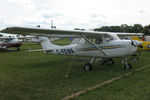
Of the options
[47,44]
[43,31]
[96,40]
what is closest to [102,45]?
[96,40]

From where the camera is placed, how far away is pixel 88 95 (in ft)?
14.4

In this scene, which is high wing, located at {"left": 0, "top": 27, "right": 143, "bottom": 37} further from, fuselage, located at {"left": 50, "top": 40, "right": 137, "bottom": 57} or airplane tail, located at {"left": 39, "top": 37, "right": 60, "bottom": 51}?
airplane tail, located at {"left": 39, "top": 37, "right": 60, "bottom": 51}

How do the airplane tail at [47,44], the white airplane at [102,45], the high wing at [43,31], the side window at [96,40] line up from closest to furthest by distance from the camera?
the high wing at [43,31], the white airplane at [102,45], the side window at [96,40], the airplane tail at [47,44]

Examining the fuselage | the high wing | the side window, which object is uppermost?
the high wing

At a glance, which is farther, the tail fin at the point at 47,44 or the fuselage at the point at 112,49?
the tail fin at the point at 47,44

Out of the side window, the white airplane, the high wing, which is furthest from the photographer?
the side window

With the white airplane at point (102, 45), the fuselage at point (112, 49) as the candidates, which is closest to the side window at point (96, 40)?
the white airplane at point (102, 45)

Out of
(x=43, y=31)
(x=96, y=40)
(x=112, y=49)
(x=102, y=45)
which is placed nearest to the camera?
(x=43, y=31)

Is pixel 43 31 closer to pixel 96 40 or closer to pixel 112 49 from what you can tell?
pixel 96 40

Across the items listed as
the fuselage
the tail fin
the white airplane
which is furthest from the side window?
the tail fin

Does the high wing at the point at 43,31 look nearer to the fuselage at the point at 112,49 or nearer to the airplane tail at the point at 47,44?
the fuselage at the point at 112,49

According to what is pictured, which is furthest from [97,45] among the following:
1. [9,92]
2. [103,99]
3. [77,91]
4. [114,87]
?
[9,92]

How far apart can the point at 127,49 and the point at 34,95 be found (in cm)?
497

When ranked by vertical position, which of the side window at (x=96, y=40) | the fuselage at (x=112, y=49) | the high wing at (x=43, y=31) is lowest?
the fuselage at (x=112, y=49)
